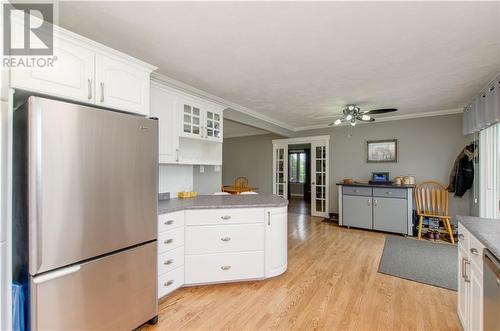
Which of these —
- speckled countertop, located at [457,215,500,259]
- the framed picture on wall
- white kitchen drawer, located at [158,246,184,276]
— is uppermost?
the framed picture on wall

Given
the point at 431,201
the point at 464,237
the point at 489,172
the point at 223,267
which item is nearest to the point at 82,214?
the point at 223,267

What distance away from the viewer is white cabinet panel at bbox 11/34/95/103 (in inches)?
54.7

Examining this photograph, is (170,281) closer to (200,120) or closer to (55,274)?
(55,274)

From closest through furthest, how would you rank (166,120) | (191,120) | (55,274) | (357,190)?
(55,274) < (166,120) < (191,120) < (357,190)

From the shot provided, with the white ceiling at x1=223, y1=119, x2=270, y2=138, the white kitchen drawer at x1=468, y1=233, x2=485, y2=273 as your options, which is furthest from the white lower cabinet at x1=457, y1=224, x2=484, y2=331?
the white ceiling at x1=223, y1=119, x2=270, y2=138

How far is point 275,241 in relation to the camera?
8.66 feet

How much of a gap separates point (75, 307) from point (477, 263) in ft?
8.21

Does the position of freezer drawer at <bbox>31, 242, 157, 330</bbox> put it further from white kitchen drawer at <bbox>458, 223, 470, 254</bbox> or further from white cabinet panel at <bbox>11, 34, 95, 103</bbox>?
white kitchen drawer at <bbox>458, 223, 470, 254</bbox>

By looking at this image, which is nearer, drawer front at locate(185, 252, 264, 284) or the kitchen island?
the kitchen island

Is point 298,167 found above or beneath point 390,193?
above

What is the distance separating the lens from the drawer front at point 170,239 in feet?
7.00

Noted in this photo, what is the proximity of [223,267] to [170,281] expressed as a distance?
0.55m

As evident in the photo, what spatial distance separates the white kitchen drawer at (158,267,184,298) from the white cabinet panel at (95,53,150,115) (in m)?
1.53

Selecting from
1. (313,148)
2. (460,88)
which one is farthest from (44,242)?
(313,148)
